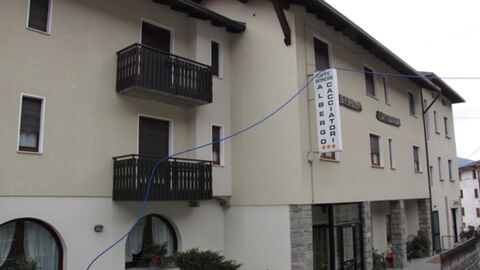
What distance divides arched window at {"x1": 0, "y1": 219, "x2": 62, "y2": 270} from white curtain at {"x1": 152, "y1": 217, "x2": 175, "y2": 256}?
2849 millimetres

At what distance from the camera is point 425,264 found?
63.4 feet

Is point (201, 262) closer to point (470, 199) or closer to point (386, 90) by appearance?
point (386, 90)

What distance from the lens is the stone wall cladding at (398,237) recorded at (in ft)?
60.6

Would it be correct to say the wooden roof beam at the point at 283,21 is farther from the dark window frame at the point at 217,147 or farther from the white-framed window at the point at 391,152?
the white-framed window at the point at 391,152

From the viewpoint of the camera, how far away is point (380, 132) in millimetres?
17875

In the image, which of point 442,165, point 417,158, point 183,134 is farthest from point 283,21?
point 442,165

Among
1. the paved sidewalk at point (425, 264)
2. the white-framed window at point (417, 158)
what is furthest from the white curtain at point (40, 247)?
the white-framed window at point (417, 158)

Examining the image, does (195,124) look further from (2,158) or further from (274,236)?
(2,158)

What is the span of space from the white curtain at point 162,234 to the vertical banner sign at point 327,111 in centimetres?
515

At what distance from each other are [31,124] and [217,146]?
588cm

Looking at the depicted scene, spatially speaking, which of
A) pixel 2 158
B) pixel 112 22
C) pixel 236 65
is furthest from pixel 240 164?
pixel 2 158

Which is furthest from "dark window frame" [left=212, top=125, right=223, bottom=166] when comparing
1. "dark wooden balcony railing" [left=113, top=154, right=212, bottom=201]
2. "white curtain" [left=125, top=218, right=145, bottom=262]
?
"white curtain" [left=125, top=218, right=145, bottom=262]

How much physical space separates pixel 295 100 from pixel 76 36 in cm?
638

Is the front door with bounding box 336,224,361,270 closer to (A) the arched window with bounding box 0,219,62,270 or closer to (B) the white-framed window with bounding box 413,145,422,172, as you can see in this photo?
(B) the white-framed window with bounding box 413,145,422,172
